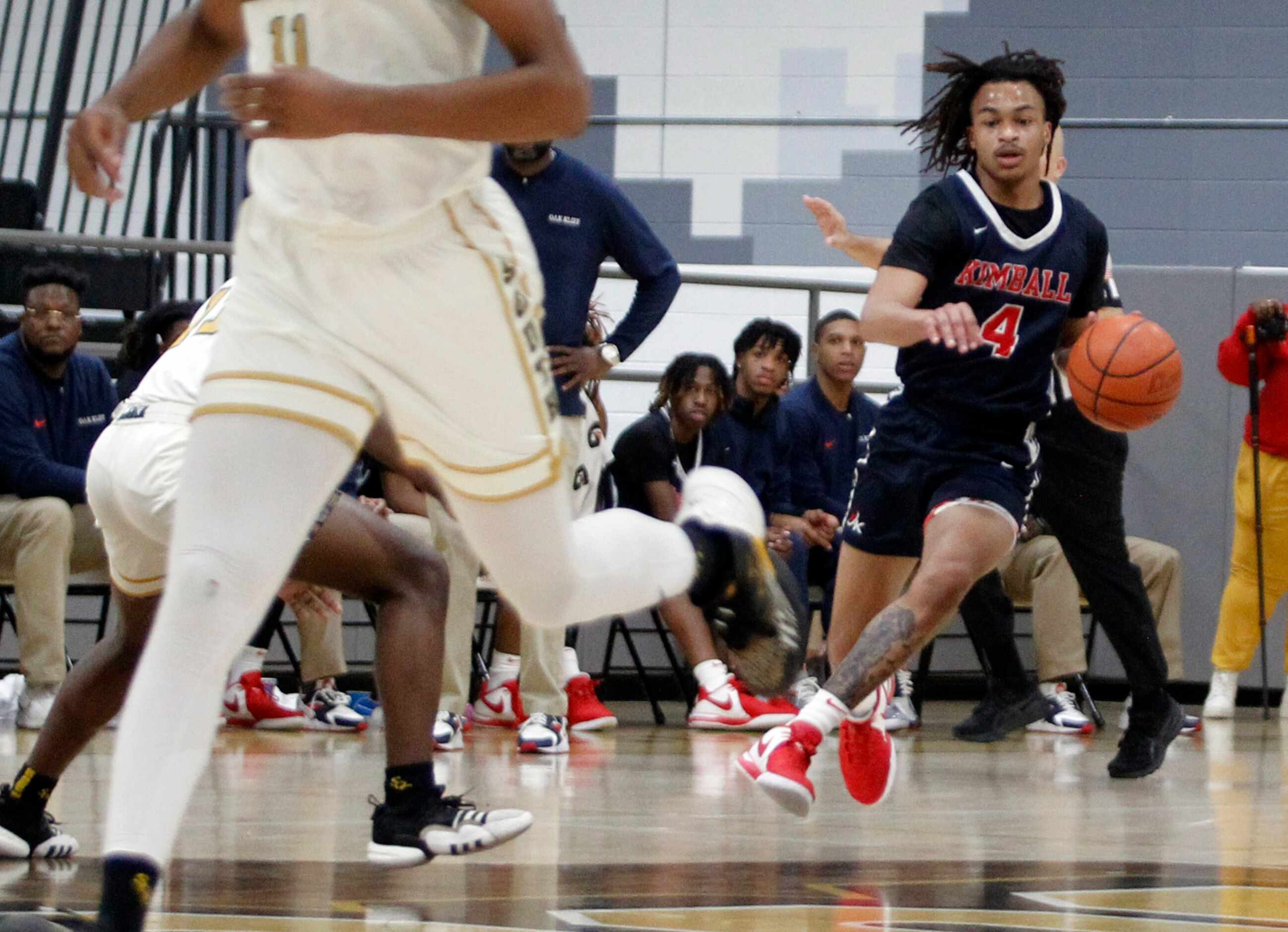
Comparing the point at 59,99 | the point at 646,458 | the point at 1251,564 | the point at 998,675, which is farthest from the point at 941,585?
the point at 59,99

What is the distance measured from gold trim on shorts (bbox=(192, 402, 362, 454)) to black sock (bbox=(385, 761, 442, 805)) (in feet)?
3.51

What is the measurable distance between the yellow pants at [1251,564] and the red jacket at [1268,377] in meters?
0.09

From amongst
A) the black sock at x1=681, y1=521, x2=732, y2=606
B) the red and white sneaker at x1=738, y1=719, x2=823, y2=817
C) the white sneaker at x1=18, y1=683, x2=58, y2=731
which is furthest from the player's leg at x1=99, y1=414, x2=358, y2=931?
the white sneaker at x1=18, y1=683, x2=58, y2=731

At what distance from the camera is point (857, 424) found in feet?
27.5

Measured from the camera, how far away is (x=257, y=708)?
6.99 metres

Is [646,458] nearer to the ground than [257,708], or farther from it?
farther from it

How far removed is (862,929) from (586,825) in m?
1.44

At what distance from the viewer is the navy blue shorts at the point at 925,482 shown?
457 cm

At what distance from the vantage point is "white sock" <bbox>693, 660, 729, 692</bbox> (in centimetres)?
740

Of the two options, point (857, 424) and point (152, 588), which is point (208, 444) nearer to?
point (152, 588)

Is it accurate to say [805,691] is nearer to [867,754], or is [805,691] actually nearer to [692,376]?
[692,376]

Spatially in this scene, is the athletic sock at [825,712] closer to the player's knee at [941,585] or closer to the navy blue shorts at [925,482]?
the player's knee at [941,585]

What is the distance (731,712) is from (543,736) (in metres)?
1.39

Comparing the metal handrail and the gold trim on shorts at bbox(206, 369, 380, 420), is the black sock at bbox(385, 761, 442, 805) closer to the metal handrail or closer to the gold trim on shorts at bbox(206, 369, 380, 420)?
the gold trim on shorts at bbox(206, 369, 380, 420)
